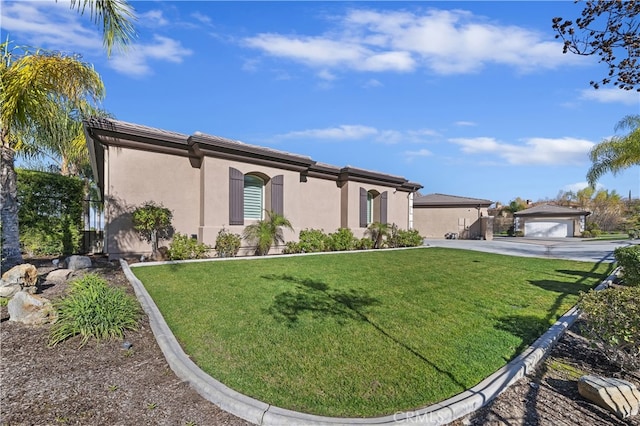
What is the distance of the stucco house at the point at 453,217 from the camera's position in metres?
28.4

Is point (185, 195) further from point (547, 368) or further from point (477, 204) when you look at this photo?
point (477, 204)

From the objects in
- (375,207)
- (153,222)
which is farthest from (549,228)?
(153,222)

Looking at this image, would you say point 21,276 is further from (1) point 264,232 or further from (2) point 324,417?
(1) point 264,232

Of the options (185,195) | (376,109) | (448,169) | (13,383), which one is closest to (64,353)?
(13,383)

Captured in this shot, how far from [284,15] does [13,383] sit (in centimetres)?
1001

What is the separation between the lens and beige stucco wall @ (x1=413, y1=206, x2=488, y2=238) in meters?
28.8

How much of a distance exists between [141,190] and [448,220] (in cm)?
2623

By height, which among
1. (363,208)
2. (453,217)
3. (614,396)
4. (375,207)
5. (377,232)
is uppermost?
(375,207)

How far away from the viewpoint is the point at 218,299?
5.99 meters

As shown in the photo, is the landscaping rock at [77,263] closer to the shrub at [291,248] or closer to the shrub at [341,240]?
the shrub at [291,248]

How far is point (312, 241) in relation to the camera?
46.5ft

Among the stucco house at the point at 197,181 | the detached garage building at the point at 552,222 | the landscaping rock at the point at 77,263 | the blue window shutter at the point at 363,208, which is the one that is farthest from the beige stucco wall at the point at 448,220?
the landscaping rock at the point at 77,263

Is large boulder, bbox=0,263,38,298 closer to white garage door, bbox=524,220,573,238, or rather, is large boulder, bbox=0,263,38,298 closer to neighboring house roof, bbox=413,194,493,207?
neighboring house roof, bbox=413,194,493,207

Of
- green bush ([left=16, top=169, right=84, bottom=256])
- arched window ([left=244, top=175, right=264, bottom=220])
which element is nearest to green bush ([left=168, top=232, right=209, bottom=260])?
arched window ([left=244, top=175, right=264, bottom=220])
